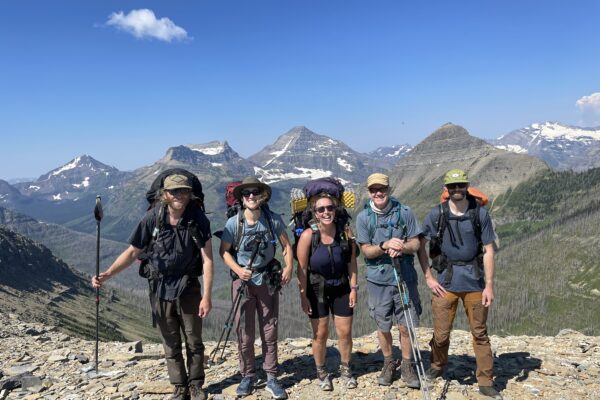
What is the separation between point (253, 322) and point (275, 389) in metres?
1.70

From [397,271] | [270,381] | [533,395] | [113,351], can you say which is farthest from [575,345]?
[113,351]

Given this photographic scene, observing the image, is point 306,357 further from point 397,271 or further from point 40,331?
point 40,331

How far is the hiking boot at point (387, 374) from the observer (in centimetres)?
1054

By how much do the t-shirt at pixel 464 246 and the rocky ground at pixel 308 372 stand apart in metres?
2.71

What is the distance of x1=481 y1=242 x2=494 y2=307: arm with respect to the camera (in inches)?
394

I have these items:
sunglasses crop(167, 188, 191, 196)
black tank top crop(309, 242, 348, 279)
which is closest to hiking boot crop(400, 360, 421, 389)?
black tank top crop(309, 242, 348, 279)

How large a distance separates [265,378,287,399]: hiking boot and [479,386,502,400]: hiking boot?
4.88 m

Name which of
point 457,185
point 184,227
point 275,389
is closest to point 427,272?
point 457,185

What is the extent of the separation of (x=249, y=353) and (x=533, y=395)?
7165 mm

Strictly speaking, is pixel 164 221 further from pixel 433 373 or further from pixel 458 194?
pixel 433 373

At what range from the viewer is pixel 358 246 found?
34.6ft

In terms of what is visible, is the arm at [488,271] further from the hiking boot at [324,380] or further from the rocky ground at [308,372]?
the hiking boot at [324,380]

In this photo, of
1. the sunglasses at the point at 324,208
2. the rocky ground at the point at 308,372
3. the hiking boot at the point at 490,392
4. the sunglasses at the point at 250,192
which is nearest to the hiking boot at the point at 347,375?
the rocky ground at the point at 308,372

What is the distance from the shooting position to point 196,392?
33.2 feet
